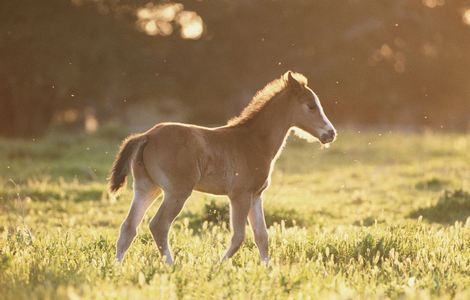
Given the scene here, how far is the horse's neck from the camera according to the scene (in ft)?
30.1

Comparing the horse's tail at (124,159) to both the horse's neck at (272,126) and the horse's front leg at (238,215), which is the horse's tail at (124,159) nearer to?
the horse's front leg at (238,215)

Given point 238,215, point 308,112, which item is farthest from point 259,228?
point 308,112

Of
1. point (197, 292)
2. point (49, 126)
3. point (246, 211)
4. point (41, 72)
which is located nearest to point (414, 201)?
point (246, 211)

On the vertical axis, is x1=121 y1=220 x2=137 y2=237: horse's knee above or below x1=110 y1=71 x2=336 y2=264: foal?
below

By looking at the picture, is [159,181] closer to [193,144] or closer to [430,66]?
[193,144]

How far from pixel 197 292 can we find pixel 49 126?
33.9 m

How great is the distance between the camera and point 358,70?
137 ft

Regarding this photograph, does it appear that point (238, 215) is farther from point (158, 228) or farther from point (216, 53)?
point (216, 53)

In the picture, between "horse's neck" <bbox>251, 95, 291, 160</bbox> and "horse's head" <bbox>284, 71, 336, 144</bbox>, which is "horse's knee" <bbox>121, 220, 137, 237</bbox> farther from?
"horse's head" <bbox>284, 71, 336, 144</bbox>

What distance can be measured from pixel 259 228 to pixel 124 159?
5.46 feet

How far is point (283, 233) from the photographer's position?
981 cm

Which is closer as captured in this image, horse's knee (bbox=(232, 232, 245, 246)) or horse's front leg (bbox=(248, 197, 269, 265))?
horse's knee (bbox=(232, 232, 245, 246))

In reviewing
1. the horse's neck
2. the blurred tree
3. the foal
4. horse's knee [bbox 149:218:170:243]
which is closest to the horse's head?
the foal

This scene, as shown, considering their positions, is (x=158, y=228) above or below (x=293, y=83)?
below
